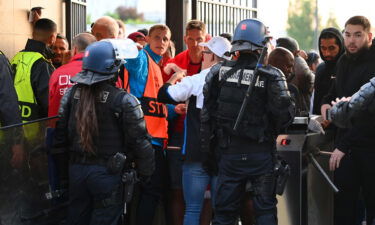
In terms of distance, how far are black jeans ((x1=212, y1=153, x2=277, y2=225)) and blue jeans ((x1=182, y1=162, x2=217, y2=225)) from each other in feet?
1.54

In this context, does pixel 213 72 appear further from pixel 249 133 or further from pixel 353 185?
pixel 353 185

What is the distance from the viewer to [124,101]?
19.0ft

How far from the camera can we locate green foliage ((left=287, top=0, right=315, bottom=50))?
104762 millimetres

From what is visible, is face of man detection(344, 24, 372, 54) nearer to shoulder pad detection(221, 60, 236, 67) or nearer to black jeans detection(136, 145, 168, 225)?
shoulder pad detection(221, 60, 236, 67)

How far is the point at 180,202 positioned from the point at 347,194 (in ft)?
4.72

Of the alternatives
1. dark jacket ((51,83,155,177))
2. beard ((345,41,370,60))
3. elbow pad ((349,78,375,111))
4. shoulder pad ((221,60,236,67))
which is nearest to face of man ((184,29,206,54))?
beard ((345,41,370,60))

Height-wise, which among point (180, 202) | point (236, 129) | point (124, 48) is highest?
point (124, 48)

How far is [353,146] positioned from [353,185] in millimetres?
353

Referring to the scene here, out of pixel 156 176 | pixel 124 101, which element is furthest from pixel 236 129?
pixel 156 176

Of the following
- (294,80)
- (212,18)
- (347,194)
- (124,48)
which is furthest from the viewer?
(212,18)

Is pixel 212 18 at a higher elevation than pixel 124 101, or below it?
higher

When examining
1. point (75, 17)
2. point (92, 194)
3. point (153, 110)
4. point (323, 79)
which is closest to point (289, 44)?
point (323, 79)

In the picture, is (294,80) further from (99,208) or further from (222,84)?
(99,208)

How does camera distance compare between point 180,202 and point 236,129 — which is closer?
point 236,129
